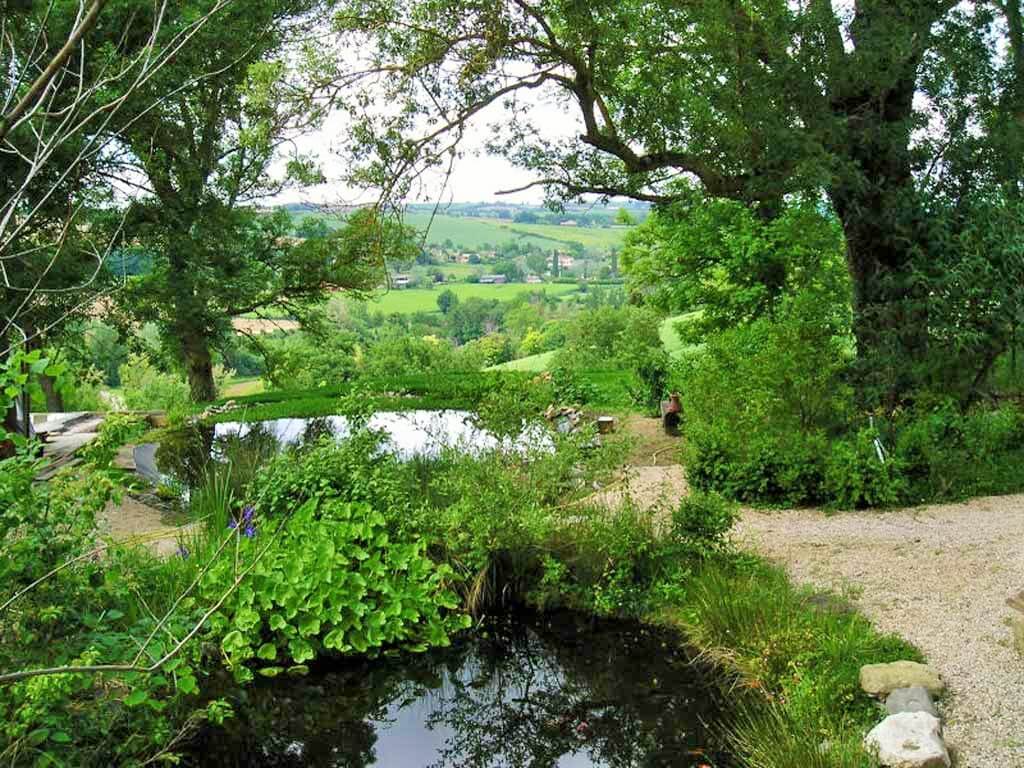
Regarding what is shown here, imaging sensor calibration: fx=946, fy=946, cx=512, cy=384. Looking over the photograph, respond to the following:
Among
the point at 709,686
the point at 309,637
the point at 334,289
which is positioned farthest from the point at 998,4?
the point at 334,289

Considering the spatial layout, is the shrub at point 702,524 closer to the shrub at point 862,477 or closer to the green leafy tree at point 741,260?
the shrub at point 862,477

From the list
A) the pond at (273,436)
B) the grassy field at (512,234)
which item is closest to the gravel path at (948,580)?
the pond at (273,436)

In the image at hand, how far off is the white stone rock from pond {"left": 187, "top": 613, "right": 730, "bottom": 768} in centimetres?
57

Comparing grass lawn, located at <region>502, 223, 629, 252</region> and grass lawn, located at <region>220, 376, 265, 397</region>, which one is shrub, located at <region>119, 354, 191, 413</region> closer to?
grass lawn, located at <region>220, 376, 265, 397</region>

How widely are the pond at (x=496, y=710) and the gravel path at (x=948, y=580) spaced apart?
2.99ft

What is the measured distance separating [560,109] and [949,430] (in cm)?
403

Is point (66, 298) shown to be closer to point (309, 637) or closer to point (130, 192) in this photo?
point (130, 192)

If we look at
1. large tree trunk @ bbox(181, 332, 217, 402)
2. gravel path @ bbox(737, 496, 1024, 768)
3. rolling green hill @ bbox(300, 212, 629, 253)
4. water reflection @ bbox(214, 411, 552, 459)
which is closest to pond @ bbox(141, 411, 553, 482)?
water reflection @ bbox(214, 411, 552, 459)

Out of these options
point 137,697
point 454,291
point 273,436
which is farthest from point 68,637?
point 454,291

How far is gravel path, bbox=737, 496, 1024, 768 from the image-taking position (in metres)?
3.45

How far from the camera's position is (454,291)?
127ft

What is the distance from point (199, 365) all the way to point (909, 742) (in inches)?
507

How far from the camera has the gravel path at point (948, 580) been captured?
3447 mm

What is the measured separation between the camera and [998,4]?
7.62 meters
